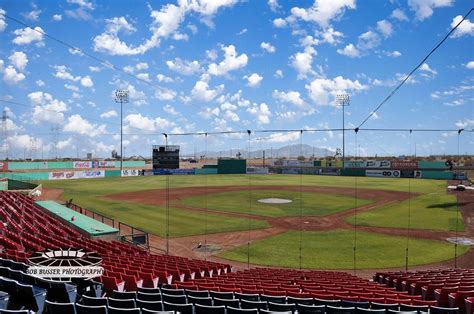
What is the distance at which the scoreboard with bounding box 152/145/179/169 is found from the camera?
32.3m

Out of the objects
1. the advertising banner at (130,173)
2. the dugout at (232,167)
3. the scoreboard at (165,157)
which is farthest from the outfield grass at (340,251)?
the dugout at (232,167)

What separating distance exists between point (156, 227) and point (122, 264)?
66.1ft

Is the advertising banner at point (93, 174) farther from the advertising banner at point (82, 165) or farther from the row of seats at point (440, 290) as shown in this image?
the row of seats at point (440, 290)

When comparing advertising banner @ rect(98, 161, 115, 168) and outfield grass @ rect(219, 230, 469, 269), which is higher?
advertising banner @ rect(98, 161, 115, 168)

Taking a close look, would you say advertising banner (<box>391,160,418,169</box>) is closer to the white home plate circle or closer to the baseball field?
the baseball field

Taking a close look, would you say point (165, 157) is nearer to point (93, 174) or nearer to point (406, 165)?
point (93, 174)

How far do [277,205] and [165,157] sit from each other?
17.4 metres

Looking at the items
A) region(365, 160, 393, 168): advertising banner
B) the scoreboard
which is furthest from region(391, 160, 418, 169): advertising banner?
the scoreboard

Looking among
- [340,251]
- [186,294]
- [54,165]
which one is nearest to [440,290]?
[186,294]

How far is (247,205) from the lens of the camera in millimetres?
45000

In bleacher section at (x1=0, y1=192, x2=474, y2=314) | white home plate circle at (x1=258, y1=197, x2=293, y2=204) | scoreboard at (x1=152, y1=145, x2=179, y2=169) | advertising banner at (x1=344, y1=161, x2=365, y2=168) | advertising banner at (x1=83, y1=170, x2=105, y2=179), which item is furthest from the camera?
advertising banner at (x1=344, y1=161, x2=365, y2=168)

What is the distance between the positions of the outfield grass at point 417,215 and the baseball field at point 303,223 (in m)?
0.08

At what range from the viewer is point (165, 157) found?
3247cm

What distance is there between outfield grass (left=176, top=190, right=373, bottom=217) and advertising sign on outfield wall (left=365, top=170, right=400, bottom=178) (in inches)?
1395
